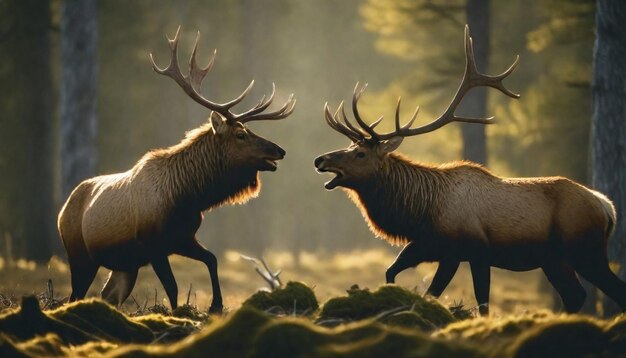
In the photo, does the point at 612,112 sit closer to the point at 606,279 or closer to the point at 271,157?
the point at 606,279

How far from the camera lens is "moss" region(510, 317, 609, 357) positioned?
3.96 meters

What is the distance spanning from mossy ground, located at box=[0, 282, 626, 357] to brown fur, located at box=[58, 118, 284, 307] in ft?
7.34

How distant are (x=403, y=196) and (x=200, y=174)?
2075mm

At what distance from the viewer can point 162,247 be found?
8016 mm

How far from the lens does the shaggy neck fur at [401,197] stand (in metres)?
8.57

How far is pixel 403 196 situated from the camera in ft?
28.5

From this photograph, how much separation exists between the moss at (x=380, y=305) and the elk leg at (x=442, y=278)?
97.7 inches

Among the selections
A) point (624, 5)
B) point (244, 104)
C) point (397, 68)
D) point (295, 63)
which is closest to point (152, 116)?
point (244, 104)

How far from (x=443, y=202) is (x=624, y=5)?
526cm

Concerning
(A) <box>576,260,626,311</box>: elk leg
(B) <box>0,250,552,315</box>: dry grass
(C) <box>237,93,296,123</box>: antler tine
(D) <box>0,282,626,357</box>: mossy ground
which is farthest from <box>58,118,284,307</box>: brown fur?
(A) <box>576,260,626,311</box>: elk leg

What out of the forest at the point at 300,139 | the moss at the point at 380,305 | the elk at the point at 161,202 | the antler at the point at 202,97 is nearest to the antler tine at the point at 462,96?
the antler at the point at 202,97

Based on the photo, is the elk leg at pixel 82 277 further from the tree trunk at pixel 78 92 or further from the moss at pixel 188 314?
the tree trunk at pixel 78 92

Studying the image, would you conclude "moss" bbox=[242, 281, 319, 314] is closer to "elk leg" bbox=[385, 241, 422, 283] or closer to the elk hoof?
the elk hoof

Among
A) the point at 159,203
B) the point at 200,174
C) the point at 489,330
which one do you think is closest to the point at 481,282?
the point at 200,174
